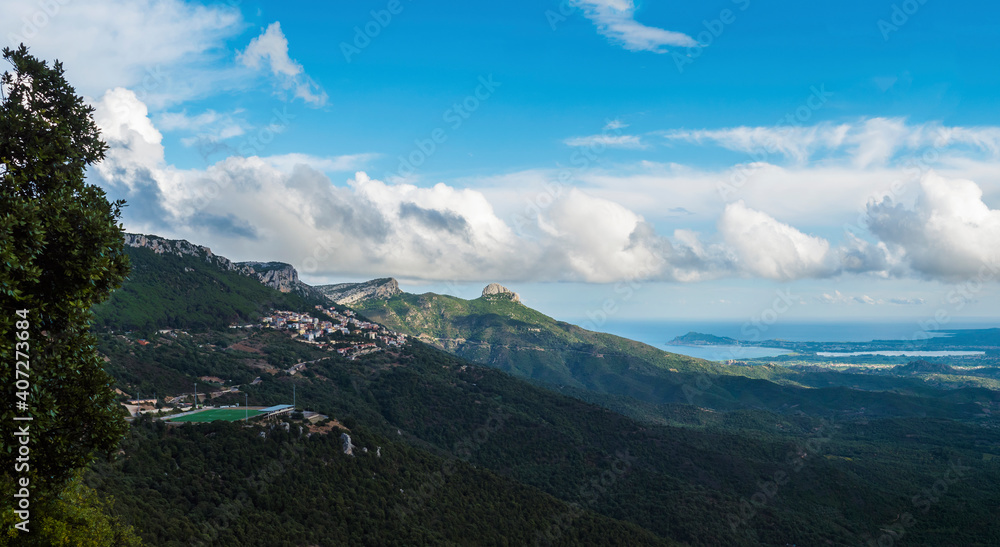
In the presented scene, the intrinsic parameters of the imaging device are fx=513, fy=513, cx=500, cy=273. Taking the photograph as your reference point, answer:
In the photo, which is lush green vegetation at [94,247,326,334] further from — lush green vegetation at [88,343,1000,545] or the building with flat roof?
the building with flat roof

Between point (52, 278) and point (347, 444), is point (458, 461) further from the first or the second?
point (52, 278)

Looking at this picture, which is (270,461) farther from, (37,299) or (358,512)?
(37,299)

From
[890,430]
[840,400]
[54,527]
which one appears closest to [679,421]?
[890,430]

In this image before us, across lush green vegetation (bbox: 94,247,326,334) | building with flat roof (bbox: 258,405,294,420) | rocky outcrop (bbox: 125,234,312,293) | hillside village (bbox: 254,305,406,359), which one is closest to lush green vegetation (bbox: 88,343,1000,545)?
building with flat roof (bbox: 258,405,294,420)

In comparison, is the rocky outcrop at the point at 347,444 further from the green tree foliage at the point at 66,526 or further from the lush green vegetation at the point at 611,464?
the green tree foliage at the point at 66,526

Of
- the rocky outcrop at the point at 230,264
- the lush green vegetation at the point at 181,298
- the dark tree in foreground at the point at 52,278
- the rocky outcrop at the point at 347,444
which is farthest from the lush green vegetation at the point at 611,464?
the rocky outcrop at the point at 230,264

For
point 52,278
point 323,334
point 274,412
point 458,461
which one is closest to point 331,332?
point 323,334
